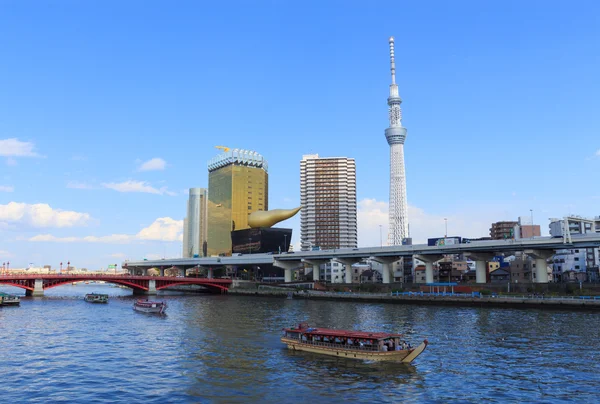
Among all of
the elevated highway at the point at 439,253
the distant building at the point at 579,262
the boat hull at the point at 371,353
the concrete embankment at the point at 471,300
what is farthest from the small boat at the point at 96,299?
the distant building at the point at 579,262

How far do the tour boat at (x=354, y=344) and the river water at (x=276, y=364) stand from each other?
785 mm

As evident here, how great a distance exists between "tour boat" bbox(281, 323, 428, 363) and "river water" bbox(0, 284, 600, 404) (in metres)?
0.79

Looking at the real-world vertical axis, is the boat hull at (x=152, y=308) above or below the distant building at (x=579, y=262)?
below

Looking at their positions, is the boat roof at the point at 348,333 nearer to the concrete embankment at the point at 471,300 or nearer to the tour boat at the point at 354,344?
the tour boat at the point at 354,344

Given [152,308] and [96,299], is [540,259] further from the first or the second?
[96,299]

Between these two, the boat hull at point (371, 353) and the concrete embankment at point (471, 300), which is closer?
the boat hull at point (371, 353)

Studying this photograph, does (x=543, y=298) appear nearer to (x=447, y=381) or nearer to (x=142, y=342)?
(x=447, y=381)

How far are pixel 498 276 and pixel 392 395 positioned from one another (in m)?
117

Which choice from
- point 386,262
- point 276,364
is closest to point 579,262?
point 386,262

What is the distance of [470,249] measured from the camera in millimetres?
103125

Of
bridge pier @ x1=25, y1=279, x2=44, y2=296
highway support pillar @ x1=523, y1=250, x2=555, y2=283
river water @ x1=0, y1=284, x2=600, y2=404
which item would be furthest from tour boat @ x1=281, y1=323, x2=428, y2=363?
bridge pier @ x1=25, y1=279, x2=44, y2=296

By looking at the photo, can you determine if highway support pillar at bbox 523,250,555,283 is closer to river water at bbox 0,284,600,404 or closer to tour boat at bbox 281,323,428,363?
river water at bbox 0,284,600,404

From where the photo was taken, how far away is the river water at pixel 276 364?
1193 inches

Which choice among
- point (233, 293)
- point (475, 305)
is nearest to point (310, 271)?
point (233, 293)
